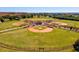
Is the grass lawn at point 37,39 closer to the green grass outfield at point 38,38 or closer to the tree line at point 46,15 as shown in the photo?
the green grass outfield at point 38,38

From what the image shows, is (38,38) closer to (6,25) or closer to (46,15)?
(46,15)

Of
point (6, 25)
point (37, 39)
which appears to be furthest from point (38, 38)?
point (6, 25)

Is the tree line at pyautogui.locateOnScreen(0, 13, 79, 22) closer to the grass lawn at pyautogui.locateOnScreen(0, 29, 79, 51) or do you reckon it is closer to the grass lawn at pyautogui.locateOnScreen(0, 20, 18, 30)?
the grass lawn at pyautogui.locateOnScreen(0, 20, 18, 30)

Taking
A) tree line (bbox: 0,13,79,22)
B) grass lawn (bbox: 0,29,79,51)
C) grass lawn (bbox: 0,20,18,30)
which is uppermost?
tree line (bbox: 0,13,79,22)

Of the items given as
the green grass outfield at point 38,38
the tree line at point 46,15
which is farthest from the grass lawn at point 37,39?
the tree line at point 46,15

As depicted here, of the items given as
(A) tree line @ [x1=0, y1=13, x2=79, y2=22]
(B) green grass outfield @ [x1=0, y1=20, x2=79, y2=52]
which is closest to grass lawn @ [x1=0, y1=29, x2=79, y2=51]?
(B) green grass outfield @ [x1=0, y1=20, x2=79, y2=52]
